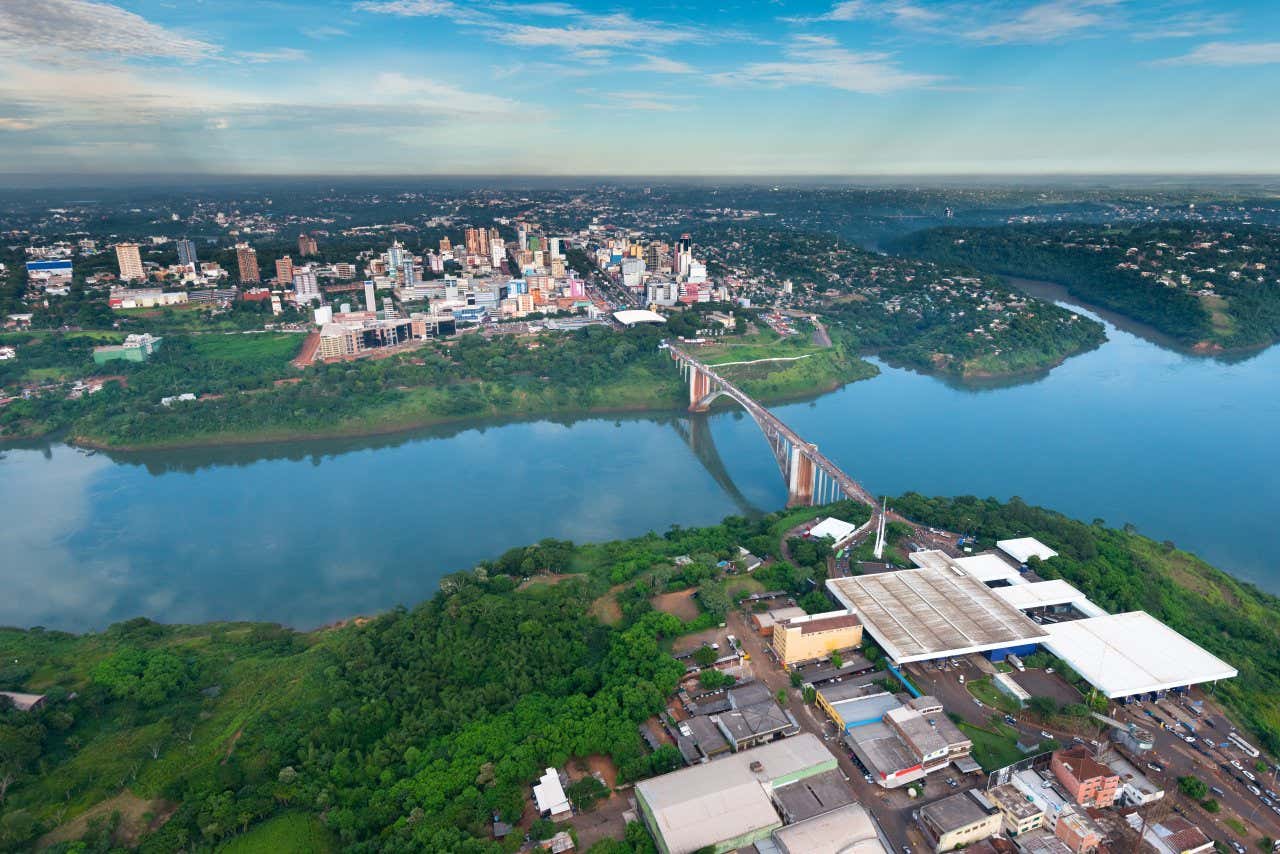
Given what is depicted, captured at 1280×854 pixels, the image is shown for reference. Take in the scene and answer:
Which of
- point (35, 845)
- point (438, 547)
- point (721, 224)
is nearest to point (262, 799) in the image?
point (35, 845)

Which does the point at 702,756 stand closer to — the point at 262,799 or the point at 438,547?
the point at 262,799

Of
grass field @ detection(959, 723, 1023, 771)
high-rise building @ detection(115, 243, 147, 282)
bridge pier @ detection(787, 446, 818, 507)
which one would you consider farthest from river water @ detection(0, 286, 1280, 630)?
high-rise building @ detection(115, 243, 147, 282)

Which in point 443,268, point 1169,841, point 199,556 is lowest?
point 199,556

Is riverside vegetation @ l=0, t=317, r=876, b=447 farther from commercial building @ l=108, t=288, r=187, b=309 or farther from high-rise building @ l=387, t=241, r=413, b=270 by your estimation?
high-rise building @ l=387, t=241, r=413, b=270

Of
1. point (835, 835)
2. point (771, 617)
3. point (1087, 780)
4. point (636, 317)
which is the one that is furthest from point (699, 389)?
point (835, 835)

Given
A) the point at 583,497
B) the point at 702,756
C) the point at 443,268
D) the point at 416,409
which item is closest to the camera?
the point at 702,756

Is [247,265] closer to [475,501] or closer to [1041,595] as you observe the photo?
[475,501]

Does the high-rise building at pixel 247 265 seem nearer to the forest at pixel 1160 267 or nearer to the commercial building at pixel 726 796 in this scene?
the commercial building at pixel 726 796
